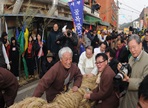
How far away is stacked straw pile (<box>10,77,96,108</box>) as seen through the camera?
3367 mm

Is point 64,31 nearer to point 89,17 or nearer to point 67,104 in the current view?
point 67,104

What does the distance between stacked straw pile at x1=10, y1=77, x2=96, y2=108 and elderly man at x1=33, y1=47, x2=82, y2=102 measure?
0.54 ft

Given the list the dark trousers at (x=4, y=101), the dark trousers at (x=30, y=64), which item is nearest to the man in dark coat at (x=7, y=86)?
the dark trousers at (x=4, y=101)

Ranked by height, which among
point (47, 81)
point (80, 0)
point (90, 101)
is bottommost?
point (90, 101)

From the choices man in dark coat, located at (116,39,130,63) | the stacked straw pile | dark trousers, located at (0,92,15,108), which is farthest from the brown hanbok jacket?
man in dark coat, located at (116,39,130,63)

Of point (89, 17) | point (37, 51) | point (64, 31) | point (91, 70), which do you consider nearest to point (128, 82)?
point (91, 70)

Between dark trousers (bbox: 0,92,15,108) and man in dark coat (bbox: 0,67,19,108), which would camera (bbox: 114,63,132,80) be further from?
dark trousers (bbox: 0,92,15,108)

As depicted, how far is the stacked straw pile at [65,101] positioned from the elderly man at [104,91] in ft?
0.45

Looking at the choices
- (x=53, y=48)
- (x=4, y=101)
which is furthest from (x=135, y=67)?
(x=53, y=48)

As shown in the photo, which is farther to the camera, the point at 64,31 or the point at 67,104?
the point at 64,31

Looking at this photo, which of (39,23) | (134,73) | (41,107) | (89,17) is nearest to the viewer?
(41,107)

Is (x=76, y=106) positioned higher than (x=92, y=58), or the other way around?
(x=92, y=58)

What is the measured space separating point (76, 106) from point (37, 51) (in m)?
6.45

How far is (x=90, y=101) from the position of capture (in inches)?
182
